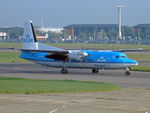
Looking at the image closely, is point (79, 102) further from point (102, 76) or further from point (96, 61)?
point (96, 61)

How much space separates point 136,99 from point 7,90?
332 inches

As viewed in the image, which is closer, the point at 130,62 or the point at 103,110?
the point at 103,110

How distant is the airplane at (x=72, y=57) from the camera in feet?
145

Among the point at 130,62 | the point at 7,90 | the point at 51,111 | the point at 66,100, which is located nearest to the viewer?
the point at 51,111

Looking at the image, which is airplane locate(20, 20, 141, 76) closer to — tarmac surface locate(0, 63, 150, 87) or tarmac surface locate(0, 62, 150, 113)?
tarmac surface locate(0, 63, 150, 87)

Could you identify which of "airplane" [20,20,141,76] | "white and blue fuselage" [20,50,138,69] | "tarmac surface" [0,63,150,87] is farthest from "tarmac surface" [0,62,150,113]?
"airplane" [20,20,141,76]

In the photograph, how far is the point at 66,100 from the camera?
2359 centimetres

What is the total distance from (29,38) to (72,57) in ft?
21.6

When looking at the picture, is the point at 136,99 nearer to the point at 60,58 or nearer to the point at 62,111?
the point at 62,111

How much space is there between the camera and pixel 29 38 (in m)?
50.1

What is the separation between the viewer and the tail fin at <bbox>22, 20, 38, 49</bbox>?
164 ft

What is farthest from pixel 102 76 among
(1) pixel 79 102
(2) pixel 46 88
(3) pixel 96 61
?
(1) pixel 79 102

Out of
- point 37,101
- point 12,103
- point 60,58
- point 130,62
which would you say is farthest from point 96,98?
point 60,58

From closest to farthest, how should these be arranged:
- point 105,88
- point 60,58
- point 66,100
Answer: point 66,100, point 105,88, point 60,58
